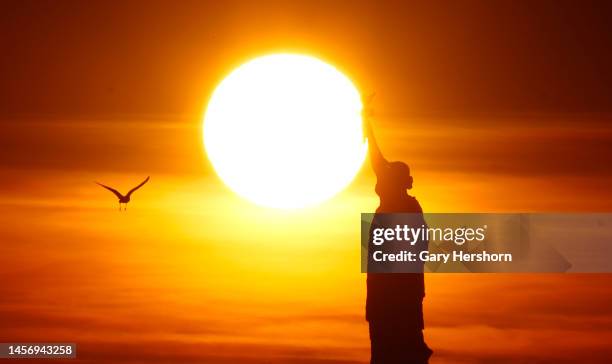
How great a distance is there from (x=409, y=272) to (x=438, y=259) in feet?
15.3

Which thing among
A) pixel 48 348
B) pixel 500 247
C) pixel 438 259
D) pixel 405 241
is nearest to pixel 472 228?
pixel 500 247

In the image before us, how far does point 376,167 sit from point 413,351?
2949 millimetres

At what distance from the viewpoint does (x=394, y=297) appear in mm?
19281

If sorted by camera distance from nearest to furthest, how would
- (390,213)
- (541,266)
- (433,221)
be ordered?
1. (390,213)
2. (433,221)
3. (541,266)

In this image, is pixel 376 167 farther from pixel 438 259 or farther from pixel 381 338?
pixel 438 259

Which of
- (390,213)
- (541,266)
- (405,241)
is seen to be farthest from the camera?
(541,266)

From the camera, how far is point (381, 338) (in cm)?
1956

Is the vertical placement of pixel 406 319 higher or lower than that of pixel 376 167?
lower

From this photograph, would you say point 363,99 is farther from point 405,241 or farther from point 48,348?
point 48,348

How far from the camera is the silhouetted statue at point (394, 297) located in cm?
1888

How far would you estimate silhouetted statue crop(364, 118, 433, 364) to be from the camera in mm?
18875

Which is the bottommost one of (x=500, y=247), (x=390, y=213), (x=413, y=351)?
(x=413, y=351)

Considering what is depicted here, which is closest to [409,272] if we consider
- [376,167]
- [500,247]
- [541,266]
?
[376,167]

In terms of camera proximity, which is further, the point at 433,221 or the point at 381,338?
the point at 433,221
